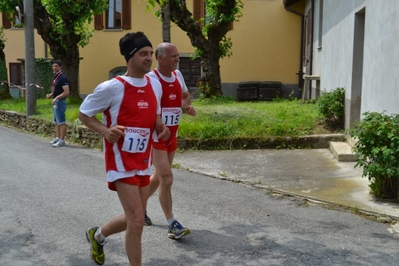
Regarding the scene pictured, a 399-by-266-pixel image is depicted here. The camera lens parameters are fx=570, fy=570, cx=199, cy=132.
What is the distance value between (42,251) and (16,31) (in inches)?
997

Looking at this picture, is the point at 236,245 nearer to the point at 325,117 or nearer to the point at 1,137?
the point at 325,117

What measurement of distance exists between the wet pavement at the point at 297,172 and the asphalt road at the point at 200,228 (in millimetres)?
315

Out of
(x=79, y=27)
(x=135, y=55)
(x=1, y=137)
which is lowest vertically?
(x=1, y=137)

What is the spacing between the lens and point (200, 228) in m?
5.89

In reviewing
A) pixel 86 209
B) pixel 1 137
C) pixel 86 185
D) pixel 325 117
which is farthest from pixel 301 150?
pixel 1 137

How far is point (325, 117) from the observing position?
1180cm

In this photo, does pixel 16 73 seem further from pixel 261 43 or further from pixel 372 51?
pixel 372 51

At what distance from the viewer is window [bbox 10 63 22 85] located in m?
29.3

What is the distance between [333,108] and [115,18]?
16.7 metres

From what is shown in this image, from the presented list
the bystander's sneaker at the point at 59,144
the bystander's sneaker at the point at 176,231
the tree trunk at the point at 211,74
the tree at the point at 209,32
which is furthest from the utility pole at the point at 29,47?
the bystander's sneaker at the point at 176,231

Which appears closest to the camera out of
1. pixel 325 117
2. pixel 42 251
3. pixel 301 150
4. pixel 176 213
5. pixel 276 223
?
pixel 42 251

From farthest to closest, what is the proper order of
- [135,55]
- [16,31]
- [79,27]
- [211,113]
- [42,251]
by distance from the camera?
1. [16,31]
2. [79,27]
3. [211,113]
4. [42,251]
5. [135,55]

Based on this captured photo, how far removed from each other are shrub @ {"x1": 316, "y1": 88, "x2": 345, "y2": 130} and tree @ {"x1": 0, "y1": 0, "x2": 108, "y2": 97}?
9.89 m

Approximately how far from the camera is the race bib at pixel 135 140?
413cm
